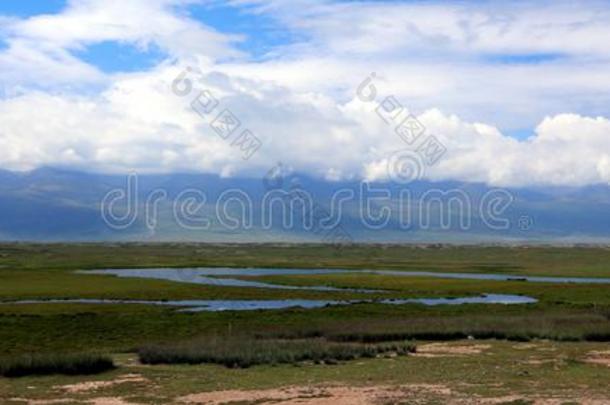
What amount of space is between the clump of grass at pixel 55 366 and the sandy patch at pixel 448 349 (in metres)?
13.8

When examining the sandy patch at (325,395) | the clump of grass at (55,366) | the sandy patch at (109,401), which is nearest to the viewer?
the sandy patch at (325,395)

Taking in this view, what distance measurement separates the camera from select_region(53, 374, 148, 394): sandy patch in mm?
26197

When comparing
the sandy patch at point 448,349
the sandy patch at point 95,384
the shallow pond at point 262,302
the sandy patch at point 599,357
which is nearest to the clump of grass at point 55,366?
the sandy patch at point 95,384

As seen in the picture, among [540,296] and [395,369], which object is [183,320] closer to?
[395,369]

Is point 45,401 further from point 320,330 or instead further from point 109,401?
point 320,330

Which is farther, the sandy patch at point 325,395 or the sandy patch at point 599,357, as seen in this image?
the sandy patch at point 599,357

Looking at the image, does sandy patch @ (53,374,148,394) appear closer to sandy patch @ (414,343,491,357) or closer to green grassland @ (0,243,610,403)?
green grassland @ (0,243,610,403)

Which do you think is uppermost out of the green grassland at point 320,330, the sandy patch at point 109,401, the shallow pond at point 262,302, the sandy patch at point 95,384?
the sandy patch at point 109,401

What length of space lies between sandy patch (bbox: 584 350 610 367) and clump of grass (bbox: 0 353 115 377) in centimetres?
1929

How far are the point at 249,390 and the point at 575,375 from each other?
464 inches

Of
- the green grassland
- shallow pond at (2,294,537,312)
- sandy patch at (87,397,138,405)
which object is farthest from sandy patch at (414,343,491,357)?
shallow pond at (2,294,537,312)

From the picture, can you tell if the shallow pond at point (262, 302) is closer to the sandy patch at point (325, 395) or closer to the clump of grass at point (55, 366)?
the clump of grass at point (55, 366)

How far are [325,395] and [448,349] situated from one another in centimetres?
1417

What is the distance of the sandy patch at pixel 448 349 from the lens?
1383 inches
